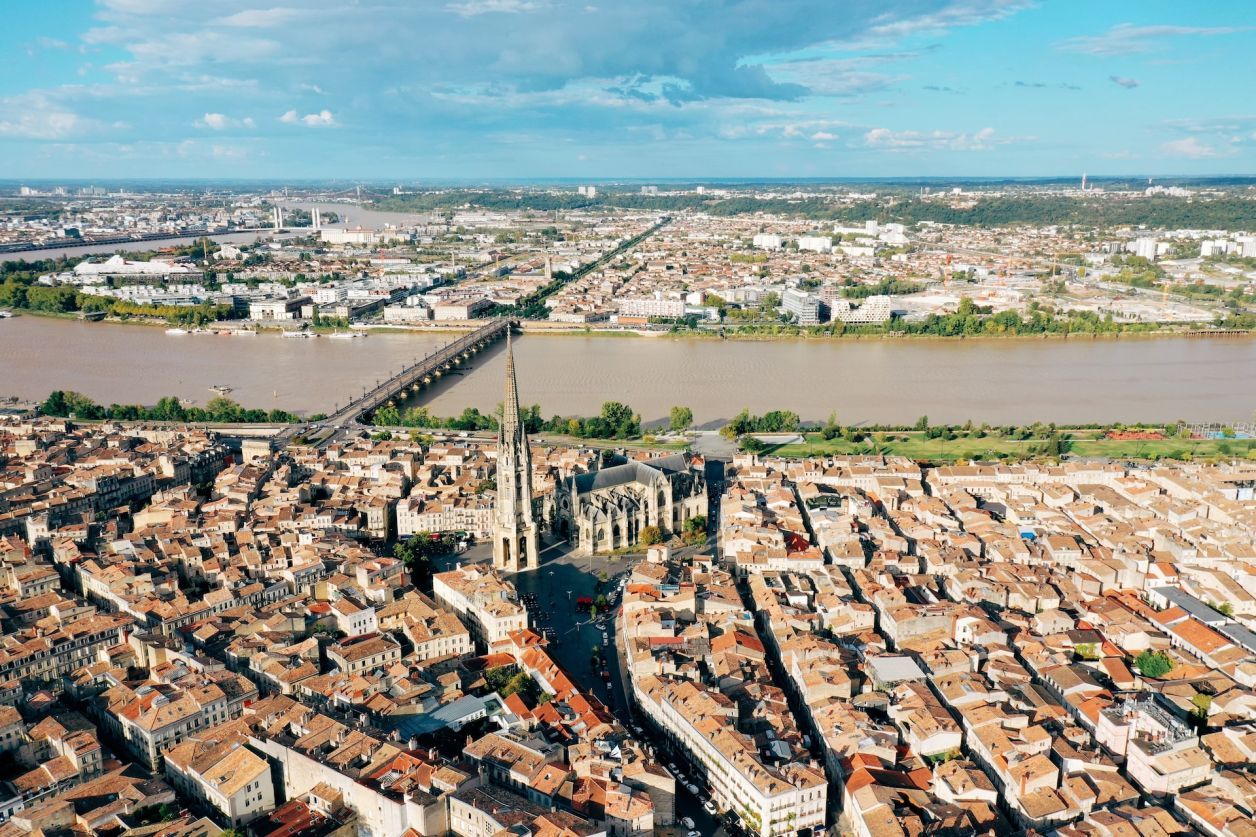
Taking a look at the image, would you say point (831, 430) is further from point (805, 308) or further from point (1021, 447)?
point (805, 308)

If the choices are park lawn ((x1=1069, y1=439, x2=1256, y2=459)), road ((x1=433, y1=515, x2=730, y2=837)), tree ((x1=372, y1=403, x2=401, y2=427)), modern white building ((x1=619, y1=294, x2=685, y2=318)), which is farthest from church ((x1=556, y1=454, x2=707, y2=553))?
modern white building ((x1=619, y1=294, x2=685, y2=318))

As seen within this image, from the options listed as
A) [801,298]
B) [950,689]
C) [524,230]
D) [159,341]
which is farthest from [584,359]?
[524,230]

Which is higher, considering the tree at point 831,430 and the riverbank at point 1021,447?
the tree at point 831,430

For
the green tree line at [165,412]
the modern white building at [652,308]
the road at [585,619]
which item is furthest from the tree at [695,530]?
the modern white building at [652,308]

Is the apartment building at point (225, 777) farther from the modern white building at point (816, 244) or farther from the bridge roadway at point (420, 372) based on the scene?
the modern white building at point (816, 244)

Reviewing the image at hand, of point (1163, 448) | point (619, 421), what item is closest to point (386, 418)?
point (619, 421)

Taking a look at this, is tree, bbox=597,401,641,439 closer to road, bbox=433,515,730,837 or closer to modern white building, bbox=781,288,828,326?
road, bbox=433,515,730,837
